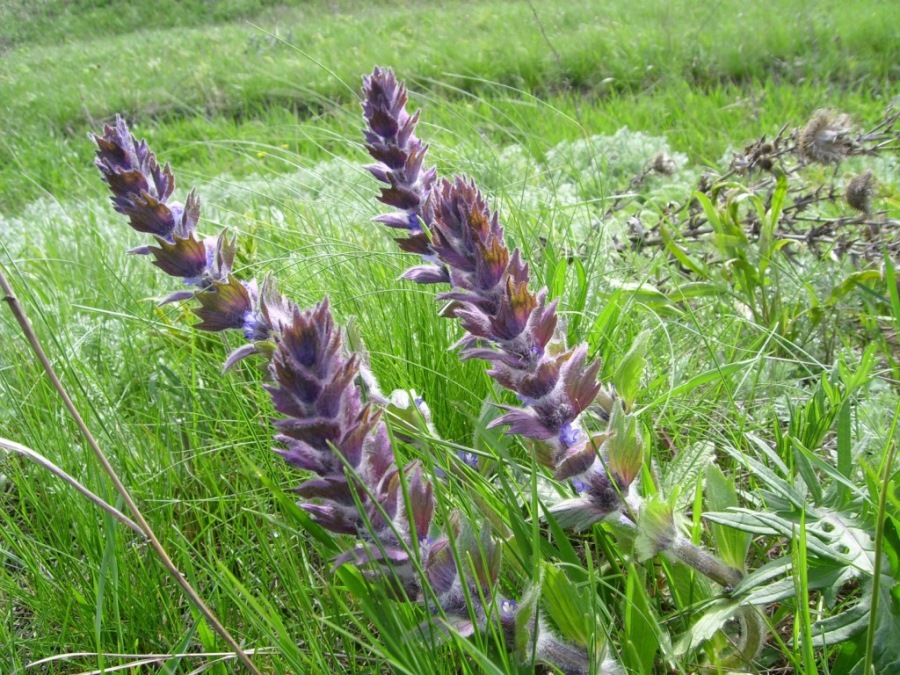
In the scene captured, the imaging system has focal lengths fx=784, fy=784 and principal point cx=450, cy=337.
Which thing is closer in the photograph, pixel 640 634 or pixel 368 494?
pixel 368 494

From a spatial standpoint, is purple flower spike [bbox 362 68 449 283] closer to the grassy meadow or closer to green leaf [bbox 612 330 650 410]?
the grassy meadow

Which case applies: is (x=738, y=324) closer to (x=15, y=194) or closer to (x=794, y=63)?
(x=794, y=63)

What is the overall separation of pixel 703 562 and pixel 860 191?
1448 millimetres

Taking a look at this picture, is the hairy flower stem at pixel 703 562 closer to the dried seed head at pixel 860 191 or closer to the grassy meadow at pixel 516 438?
the grassy meadow at pixel 516 438

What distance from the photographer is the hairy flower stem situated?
3.45ft

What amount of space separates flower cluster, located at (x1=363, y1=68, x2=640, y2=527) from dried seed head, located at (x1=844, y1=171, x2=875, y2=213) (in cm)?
142

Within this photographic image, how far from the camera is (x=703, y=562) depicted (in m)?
1.09

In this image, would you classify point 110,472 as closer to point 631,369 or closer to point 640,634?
point 640,634

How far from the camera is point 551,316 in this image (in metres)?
0.99

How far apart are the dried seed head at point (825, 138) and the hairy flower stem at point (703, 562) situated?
155cm

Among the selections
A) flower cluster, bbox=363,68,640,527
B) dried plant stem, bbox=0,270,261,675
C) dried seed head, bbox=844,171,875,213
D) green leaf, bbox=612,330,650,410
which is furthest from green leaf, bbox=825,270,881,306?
dried plant stem, bbox=0,270,261,675

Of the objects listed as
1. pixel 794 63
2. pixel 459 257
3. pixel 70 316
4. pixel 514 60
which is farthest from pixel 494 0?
pixel 459 257

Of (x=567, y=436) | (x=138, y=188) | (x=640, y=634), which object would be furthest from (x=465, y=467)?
(x=138, y=188)

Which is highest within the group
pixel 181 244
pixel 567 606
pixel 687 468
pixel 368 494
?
pixel 181 244
